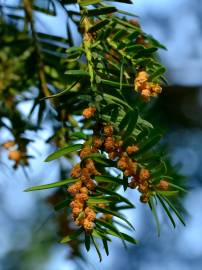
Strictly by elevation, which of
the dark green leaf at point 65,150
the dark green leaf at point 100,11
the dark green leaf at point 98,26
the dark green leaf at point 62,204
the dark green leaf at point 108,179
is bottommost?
the dark green leaf at point 62,204

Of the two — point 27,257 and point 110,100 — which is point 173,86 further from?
point 27,257

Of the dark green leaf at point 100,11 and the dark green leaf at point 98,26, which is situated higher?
the dark green leaf at point 100,11

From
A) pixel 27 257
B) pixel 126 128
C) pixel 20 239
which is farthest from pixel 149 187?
pixel 20 239

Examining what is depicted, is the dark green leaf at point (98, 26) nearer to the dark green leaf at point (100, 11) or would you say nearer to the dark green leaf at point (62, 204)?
the dark green leaf at point (100, 11)

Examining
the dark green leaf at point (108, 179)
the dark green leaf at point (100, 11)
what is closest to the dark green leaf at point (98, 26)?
the dark green leaf at point (100, 11)

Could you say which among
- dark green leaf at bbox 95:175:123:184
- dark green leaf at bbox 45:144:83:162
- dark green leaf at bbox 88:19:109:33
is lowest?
dark green leaf at bbox 95:175:123:184

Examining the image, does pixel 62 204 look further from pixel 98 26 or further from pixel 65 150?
pixel 98 26

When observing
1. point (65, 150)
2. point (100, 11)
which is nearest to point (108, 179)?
point (65, 150)

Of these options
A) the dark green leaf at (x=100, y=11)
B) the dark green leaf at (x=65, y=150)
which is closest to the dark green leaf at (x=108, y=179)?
the dark green leaf at (x=65, y=150)

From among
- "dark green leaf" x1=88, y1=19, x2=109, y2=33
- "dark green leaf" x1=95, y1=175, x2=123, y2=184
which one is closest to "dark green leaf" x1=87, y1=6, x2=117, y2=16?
"dark green leaf" x1=88, y1=19, x2=109, y2=33

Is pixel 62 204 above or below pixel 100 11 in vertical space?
below

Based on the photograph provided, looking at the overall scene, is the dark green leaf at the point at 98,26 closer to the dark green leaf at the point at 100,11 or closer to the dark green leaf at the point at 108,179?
the dark green leaf at the point at 100,11

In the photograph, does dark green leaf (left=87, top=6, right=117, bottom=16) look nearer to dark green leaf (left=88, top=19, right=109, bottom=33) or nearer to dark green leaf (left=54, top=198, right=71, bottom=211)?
dark green leaf (left=88, top=19, right=109, bottom=33)
